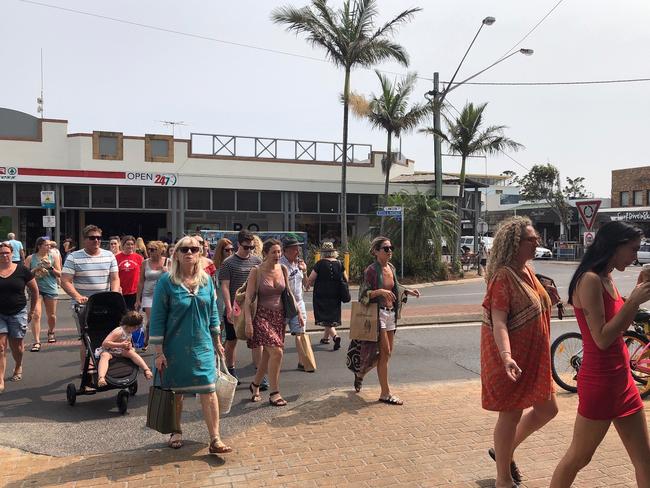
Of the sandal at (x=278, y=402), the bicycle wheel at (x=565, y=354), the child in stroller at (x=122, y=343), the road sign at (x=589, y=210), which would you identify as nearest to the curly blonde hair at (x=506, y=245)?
the sandal at (x=278, y=402)

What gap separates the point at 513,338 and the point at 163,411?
260 centimetres

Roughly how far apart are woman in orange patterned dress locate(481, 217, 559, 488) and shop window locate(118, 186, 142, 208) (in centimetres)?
2456

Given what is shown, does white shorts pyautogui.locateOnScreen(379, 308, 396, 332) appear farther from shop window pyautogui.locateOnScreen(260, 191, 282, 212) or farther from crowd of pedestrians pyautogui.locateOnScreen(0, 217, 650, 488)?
shop window pyautogui.locateOnScreen(260, 191, 282, 212)

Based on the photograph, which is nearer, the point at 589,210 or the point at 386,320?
the point at 386,320

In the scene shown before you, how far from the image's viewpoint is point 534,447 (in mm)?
4598

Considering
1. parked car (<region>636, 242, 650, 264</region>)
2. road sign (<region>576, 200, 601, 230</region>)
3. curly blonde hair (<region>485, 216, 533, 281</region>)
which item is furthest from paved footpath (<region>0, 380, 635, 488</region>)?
parked car (<region>636, 242, 650, 264</region>)

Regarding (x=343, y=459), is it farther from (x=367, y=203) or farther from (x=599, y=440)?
(x=367, y=203)

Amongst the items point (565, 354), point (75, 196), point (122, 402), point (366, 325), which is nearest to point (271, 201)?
point (75, 196)

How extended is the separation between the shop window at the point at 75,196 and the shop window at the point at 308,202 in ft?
31.8

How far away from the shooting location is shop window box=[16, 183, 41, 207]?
971 inches

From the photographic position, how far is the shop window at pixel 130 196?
26125 millimetres

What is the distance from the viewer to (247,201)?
27750 millimetres

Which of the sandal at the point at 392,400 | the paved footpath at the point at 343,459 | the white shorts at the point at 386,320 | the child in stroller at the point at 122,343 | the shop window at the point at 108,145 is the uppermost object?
the shop window at the point at 108,145

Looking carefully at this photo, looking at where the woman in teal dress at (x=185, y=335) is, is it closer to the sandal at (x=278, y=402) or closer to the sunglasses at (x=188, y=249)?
the sunglasses at (x=188, y=249)
